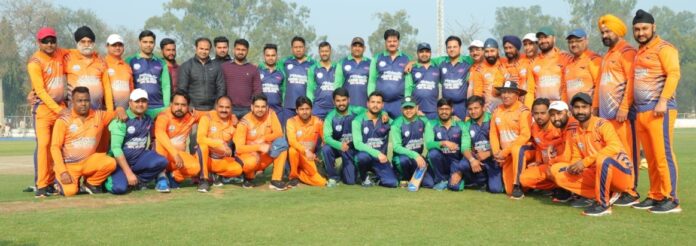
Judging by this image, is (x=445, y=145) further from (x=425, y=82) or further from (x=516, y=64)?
(x=516, y=64)

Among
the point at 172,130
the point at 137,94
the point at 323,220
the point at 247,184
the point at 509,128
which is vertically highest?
the point at 137,94

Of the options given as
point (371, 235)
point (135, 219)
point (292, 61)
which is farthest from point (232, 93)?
point (371, 235)

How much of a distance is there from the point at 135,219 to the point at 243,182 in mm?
2816

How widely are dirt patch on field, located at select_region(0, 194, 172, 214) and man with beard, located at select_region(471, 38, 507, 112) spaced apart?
4.37 metres

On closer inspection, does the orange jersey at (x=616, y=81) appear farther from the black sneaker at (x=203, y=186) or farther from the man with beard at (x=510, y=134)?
the black sneaker at (x=203, y=186)

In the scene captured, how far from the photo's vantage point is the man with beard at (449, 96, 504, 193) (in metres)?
7.82

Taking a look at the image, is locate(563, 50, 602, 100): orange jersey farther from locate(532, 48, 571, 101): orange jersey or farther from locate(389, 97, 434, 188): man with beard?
locate(389, 97, 434, 188): man with beard

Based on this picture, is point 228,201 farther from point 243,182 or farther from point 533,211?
point 533,211

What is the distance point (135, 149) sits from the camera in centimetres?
782

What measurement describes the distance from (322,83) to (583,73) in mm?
3875

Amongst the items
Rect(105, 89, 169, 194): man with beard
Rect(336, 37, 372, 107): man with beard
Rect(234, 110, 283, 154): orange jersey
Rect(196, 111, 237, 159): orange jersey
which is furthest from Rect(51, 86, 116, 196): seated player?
Rect(336, 37, 372, 107): man with beard

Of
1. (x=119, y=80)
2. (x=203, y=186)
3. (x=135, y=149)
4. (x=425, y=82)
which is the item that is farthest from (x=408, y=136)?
(x=119, y=80)

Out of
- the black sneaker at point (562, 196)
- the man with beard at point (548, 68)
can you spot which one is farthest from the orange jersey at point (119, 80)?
the black sneaker at point (562, 196)

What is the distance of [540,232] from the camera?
5.11 metres
